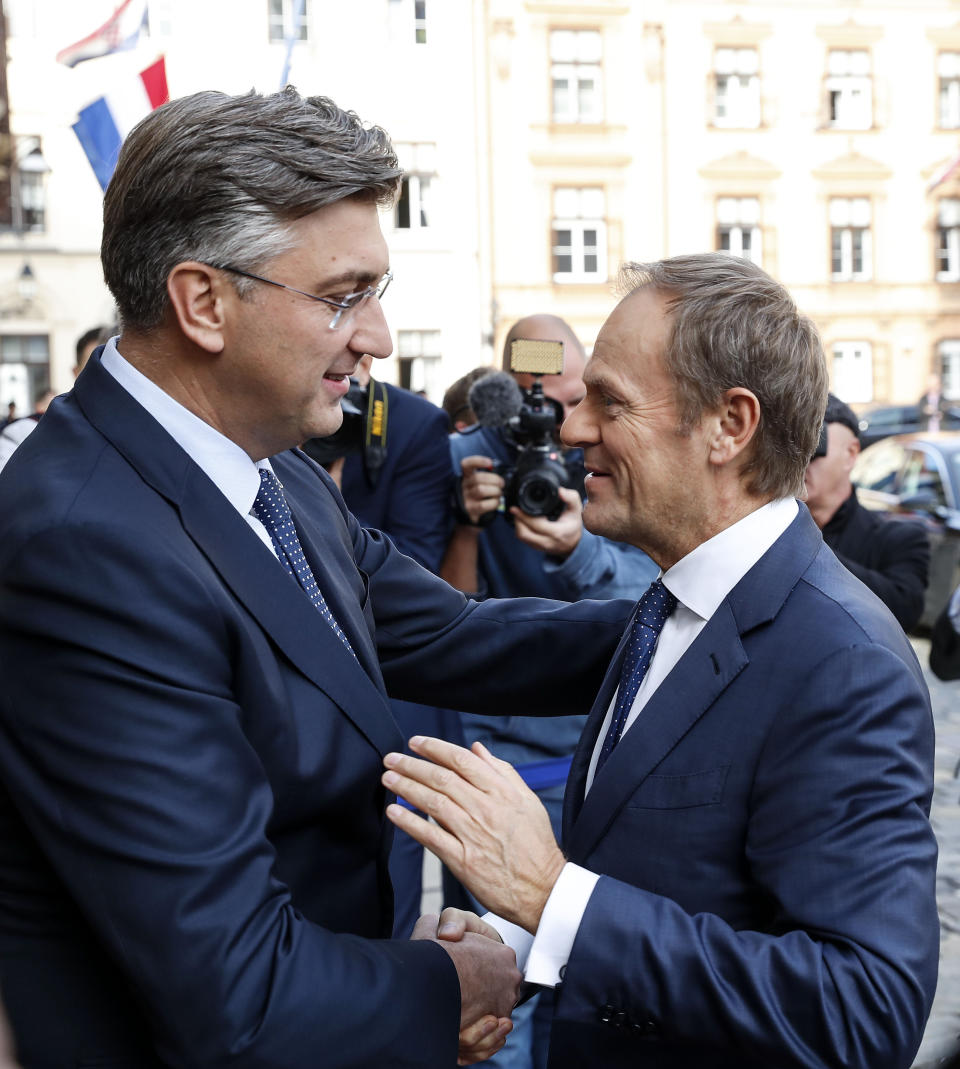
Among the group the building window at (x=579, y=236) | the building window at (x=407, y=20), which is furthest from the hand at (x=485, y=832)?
the building window at (x=579, y=236)

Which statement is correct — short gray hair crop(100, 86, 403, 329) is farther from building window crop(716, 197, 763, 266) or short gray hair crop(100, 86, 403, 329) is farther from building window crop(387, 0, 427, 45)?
building window crop(716, 197, 763, 266)

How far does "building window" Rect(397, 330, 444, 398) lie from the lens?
2573 centimetres

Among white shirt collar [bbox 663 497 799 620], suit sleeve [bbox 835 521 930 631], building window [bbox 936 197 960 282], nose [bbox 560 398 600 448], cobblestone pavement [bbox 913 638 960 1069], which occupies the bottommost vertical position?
cobblestone pavement [bbox 913 638 960 1069]

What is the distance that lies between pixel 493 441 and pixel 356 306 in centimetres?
202

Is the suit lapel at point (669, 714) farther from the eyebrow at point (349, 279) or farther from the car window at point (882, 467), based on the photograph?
the car window at point (882, 467)

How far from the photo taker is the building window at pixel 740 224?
28547mm

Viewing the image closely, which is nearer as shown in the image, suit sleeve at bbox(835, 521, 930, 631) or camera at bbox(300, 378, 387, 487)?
camera at bbox(300, 378, 387, 487)

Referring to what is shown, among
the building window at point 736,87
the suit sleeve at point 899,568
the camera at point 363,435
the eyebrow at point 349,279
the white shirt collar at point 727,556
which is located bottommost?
the suit sleeve at point 899,568

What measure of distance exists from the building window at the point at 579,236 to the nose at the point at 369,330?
26.0m

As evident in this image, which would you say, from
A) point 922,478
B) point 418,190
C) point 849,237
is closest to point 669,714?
point 922,478

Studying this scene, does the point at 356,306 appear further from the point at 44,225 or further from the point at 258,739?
the point at 44,225

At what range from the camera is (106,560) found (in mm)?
1566

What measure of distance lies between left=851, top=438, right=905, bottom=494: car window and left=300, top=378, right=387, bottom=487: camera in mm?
7010

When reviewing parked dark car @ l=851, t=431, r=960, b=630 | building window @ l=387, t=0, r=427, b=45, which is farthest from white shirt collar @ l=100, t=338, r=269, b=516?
building window @ l=387, t=0, r=427, b=45
